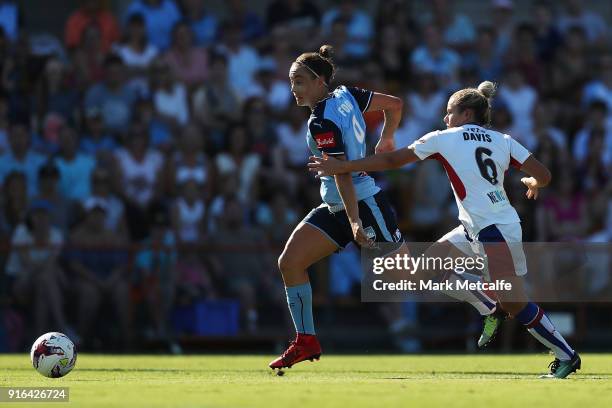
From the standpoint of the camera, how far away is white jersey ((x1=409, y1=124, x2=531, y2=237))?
8.97 m

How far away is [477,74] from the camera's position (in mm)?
17547

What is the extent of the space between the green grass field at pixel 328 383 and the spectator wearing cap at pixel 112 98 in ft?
15.9

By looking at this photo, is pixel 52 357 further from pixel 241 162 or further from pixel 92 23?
pixel 92 23

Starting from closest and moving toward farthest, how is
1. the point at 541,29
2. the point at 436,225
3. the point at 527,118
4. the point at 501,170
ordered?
the point at 501,170 → the point at 436,225 → the point at 527,118 → the point at 541,29

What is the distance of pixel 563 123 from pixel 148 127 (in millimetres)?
6002

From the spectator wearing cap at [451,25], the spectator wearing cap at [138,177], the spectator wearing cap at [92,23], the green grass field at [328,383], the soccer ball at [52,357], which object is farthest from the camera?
the spectator wearing cap at [451,25]

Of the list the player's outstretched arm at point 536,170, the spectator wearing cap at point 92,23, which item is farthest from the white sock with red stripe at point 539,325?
the spectator wearing cap at point 92,23

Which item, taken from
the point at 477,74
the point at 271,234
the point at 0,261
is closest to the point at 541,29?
the point at 477,74

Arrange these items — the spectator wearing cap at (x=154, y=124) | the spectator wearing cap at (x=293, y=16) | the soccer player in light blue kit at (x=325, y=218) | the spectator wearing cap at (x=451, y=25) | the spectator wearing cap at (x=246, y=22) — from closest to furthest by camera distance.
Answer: the soccer player in light blue kit at (x=325, y=218)
the spectator wearing cap at (x=154, y=124)
the spectator wearing cap at (x=293, y=16)
the spectator wearing cap at (x=246, y=22)
the spectator wearing cap at (x=451, y=25)

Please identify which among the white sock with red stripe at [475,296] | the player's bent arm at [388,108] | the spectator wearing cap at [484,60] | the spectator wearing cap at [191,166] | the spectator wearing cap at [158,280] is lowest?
the spectator wearing cap at [158,280]

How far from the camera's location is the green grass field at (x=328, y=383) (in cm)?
718

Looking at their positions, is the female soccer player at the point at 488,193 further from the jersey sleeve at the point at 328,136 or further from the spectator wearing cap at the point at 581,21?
the spectator wearing cap at the point at 581,21

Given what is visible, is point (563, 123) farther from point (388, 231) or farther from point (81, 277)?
point (388, 231)

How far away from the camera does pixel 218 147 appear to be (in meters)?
16.6
